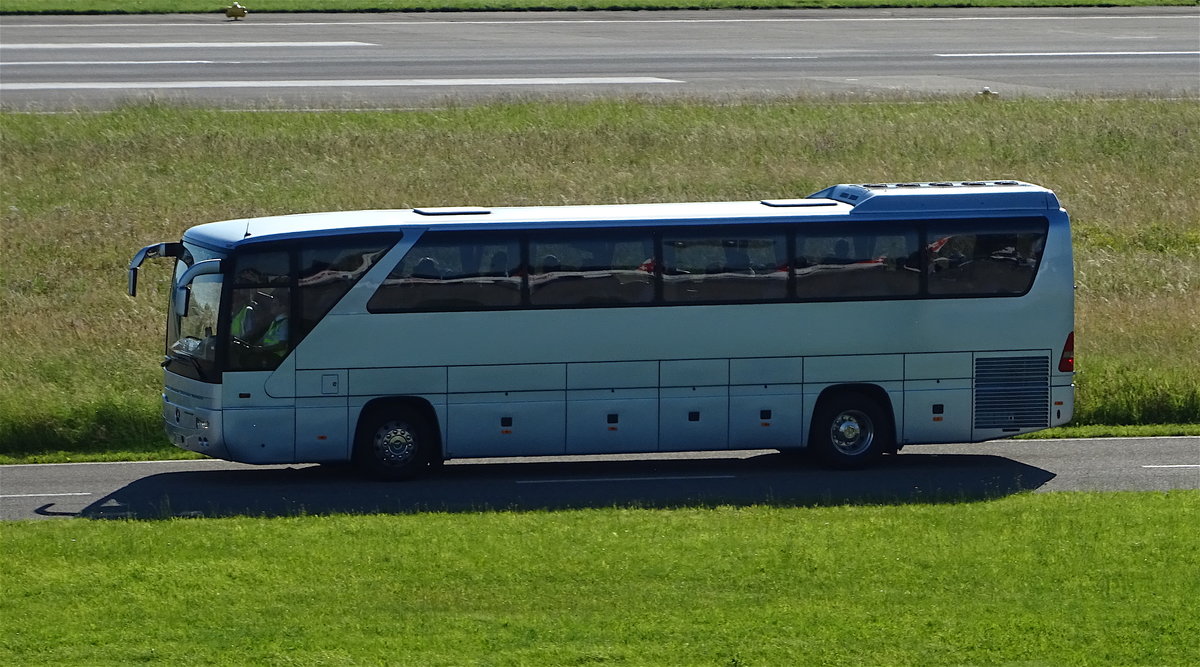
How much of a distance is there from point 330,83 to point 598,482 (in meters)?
24.9

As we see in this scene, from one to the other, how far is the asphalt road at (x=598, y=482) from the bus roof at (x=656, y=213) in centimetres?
277

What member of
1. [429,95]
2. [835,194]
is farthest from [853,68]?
[835,194]

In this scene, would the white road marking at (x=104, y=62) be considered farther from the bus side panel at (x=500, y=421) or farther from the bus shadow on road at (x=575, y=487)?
the bus side panel at (x=500, y=421)

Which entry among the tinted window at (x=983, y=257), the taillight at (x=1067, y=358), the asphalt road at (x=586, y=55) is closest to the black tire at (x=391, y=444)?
the tinted window at (x=983, y=257)

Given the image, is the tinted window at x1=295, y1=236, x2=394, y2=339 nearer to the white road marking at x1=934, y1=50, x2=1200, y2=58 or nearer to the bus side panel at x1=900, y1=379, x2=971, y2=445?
the bus side panel at x1=900, y1=379, x2=971, y2=445

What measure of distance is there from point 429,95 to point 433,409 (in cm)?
2271

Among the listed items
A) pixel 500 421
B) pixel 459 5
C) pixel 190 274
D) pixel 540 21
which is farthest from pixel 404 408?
pixel 459 5

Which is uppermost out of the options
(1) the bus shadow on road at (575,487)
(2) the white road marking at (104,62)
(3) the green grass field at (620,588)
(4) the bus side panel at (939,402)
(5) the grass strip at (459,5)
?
(5) the grass strip at (459,5)

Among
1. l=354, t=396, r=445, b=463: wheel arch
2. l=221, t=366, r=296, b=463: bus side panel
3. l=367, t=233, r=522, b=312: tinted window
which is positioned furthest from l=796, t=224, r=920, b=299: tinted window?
l=221, t=366, r=296, b=463: bus side panel

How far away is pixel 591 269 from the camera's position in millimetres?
18219

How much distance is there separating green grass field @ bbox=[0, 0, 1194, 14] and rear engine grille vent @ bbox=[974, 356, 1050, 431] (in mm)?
36269

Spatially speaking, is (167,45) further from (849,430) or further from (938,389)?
(938,389)

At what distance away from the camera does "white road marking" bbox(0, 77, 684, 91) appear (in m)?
40.3

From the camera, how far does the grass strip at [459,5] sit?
171 ft
